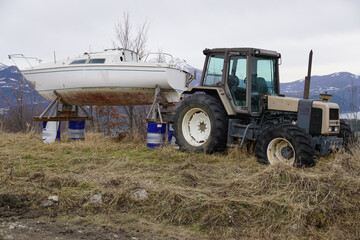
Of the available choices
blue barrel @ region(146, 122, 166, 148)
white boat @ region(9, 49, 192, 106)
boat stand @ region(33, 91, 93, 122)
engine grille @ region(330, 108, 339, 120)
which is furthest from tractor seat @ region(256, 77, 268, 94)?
boat stand @ region(33, 91, 93, 122)

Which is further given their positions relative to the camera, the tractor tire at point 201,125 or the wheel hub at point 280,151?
the tractor tire at point 201,125

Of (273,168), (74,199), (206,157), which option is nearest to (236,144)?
(206,157)

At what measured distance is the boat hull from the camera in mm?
9461

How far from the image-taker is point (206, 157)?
741 centimetres

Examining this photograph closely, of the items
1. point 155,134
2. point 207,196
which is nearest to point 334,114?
point 207,196

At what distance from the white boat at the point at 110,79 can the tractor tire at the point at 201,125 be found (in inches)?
55.5

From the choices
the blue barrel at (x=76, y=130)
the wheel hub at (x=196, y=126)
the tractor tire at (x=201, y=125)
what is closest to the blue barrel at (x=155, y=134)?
the tractor tire at (x=201, y=125)

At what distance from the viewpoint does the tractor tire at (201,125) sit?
7648 mm

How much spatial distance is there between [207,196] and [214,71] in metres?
3.86

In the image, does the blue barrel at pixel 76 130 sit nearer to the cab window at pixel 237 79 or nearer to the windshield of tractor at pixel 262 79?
the cab window at pixel 237 79

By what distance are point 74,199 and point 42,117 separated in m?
5.87

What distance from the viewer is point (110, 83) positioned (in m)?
9.66

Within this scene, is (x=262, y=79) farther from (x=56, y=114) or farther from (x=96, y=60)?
(x=56, y=114)

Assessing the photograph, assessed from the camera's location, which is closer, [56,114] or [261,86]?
[261,86]
